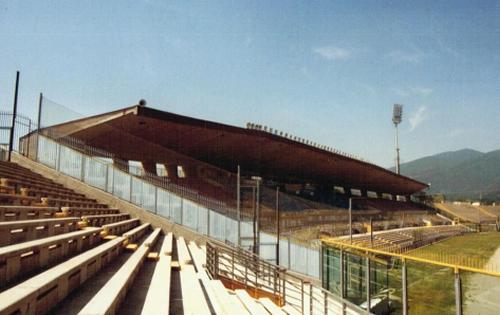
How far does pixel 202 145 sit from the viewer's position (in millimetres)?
23656

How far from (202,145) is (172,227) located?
9.46m

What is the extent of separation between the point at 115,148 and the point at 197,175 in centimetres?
580

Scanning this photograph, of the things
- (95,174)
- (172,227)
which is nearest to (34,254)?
(172,227)

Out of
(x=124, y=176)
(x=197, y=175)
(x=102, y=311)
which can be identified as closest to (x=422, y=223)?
(x=197, y=175)

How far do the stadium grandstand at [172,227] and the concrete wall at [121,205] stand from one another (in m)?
0.04

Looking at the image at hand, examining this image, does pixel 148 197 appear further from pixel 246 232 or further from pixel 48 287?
pixel 48 287

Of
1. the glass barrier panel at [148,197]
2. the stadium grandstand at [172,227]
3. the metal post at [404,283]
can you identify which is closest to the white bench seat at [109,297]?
the stadium grandstand at [172,227]

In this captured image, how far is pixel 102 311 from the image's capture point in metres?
3.24

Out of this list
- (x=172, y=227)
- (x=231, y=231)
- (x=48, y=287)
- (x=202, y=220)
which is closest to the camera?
(x=48, y=287)

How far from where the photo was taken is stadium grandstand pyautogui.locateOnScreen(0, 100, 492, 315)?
450cm

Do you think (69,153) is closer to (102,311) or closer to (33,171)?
(33,171)

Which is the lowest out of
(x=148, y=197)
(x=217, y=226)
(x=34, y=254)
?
(x=217, y=226)

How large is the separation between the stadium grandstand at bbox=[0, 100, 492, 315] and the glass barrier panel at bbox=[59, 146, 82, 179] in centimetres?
4

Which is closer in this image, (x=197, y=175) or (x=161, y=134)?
(x=161, y=134)
